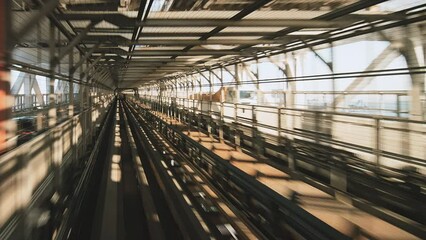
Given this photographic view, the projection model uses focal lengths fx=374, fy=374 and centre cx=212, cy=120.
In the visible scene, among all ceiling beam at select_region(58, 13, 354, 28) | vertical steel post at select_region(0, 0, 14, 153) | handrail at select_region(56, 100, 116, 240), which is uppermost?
ceiling beam at select_region(58, 13, 354, 28)

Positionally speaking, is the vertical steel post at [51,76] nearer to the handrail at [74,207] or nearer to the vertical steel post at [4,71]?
the handrail at [74,207]

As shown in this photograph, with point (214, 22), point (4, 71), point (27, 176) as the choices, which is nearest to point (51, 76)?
point (4, 71)

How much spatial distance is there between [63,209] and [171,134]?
30.1ft

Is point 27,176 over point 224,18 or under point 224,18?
under

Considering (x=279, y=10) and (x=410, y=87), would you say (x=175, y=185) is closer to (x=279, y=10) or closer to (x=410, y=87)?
(x=279, y=10)

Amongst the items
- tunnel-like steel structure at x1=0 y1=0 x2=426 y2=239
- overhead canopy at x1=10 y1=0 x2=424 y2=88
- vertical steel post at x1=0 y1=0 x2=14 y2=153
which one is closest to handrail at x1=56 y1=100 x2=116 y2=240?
tunnel-like steel structure at x1=0 y1=0 x2=426 y2=239

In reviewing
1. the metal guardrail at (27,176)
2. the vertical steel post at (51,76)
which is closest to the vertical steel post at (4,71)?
the metal guardrail at (27,176)

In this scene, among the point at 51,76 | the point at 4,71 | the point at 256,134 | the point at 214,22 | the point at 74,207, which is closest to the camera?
the point at 4,71

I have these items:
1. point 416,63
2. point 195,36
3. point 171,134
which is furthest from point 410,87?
point 171,134

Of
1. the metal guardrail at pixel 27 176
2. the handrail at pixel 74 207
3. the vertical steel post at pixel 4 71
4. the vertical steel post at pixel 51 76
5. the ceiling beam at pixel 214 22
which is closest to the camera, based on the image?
the metal guardrail at pixel 27 176

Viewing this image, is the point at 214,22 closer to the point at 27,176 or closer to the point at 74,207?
the point at 74,207

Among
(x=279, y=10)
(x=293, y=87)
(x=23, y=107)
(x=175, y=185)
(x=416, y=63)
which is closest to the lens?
(x=23, y=107)

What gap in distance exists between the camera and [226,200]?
5980mm

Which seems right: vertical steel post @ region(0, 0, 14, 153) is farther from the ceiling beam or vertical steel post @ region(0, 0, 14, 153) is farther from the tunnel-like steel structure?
the ceiling beam
